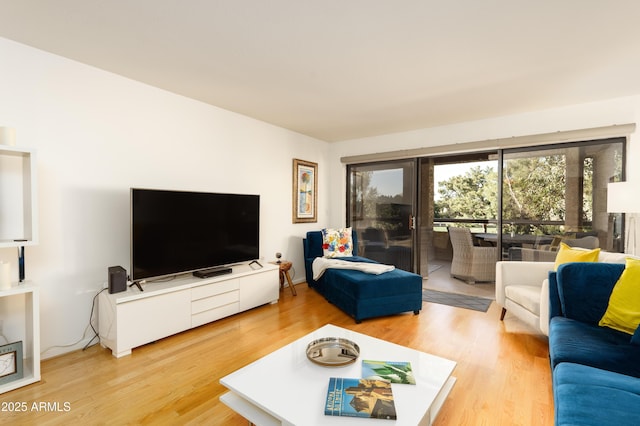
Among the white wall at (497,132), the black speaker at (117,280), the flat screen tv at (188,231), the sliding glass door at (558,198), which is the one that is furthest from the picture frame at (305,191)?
the sliding glass door at (558,198)

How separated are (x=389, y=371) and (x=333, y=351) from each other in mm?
383

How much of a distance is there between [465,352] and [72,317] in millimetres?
3163

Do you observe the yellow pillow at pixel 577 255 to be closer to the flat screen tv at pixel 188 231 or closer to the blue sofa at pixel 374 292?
the blue sofa at pixel 374 292

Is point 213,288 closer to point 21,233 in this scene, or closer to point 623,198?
point 21,233

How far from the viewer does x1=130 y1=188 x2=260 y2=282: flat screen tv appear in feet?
8.46

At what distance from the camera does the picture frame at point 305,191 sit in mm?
4571

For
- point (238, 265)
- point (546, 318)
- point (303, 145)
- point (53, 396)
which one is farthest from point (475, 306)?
point (53, 396)

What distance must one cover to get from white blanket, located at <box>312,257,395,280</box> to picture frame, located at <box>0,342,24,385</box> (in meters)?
2.70

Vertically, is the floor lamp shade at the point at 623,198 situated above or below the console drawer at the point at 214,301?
above

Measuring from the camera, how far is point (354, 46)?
215 centimetres

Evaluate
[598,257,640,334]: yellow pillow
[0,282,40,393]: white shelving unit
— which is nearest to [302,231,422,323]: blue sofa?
[598,257,640,334]: yellow pillow

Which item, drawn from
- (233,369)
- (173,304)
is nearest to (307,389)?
(233,369)

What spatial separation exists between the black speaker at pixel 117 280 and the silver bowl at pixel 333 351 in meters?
1.65

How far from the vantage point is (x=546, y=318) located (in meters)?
2.38
